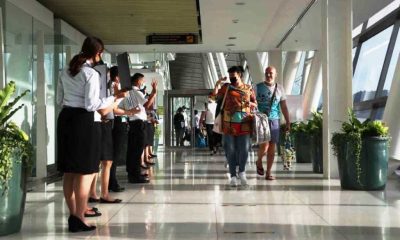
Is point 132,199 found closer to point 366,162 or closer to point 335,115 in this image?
point 366,162

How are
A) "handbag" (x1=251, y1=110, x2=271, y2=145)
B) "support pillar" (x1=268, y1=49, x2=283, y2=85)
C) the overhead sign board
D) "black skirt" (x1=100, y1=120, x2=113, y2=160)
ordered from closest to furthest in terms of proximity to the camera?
"black skirt" (x1=100, y1=120, x2=113, y2=160), "handbag" (x1=251, y1=110, x2=271, y2=145), the overhead sign board, "support pillar" (x1=268, y1=49, x2=283, y2=85)

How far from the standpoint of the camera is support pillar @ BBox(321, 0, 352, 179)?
345 inches

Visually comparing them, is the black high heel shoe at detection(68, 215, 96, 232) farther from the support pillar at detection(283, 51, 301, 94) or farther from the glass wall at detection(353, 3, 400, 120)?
the support pillar at detection(283, 51, 301, 94)

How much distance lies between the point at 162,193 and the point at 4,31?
3.41 meters

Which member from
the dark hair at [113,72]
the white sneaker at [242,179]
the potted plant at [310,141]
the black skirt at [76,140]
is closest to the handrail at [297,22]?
the potted plant at [310,141]

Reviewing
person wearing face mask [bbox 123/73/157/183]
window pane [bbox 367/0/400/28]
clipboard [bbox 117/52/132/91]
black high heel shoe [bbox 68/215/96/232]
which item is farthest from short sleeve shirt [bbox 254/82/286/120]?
window pane [bbox 367/0/400/28]

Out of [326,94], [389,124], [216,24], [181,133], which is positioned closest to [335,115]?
[326,94]

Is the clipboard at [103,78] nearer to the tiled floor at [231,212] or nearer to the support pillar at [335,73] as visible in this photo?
the tiled floor at [231,212]

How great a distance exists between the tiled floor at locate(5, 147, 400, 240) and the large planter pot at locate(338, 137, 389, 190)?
0.66 feet

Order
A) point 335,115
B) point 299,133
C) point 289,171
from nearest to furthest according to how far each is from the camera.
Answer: point 335,115 → point 289,171 → point 299,133

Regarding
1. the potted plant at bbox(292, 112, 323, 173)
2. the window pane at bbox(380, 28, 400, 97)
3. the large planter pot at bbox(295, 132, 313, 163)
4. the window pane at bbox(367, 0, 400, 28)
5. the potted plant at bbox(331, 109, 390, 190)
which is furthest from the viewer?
the window pane at bbox(380, 28, 400, 97)

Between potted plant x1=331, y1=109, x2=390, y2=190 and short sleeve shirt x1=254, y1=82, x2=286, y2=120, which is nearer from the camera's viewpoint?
potted plant x1=331, y1=109, x2=390, y2=190

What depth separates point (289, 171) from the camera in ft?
33.7

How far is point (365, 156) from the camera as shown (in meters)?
7.21
